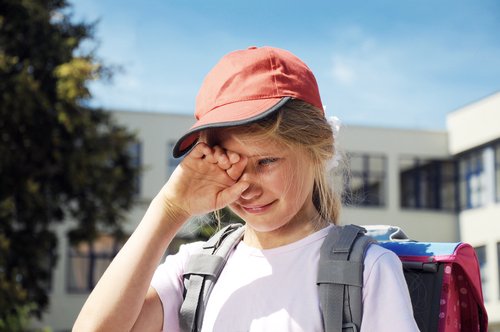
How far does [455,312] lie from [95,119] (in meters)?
15.0

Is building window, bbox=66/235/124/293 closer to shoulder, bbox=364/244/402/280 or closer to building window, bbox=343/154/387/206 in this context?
building window, bbox=343/154/387/206

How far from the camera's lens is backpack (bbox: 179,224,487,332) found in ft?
5.26

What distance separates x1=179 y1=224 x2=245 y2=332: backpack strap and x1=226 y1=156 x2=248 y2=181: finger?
0.79ft

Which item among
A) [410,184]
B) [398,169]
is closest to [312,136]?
[398,169]

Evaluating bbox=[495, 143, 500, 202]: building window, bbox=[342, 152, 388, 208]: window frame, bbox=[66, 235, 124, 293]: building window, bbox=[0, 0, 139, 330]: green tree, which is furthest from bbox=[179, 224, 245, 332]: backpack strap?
bbox=[342, 152, 388, 208]: window frame

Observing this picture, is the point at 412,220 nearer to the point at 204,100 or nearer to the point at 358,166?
the point at 358,166

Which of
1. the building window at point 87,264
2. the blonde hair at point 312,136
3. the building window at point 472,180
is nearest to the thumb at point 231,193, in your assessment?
the blonde hair at point 312,136

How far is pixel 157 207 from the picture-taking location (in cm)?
183

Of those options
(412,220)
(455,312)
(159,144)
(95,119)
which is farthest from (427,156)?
(455,312)

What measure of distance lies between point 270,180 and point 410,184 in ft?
88.4

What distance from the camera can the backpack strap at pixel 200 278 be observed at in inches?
72.2

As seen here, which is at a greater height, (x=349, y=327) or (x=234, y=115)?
(x=234, y=115)

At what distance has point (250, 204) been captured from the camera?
1.76 m

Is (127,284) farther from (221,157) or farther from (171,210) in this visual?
(221,157)
